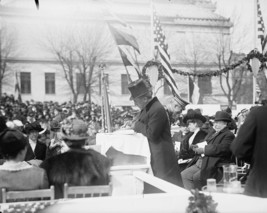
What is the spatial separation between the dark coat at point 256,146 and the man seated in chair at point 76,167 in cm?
114

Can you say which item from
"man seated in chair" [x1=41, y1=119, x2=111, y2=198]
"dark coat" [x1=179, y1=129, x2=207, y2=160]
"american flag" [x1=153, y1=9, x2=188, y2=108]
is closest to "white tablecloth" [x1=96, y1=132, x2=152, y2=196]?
"man seated in chair" [x1=41, y1=119, x2=111, y2=198]

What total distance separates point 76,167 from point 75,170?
0.03 m

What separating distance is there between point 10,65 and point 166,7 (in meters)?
10.1

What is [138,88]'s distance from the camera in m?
5.29

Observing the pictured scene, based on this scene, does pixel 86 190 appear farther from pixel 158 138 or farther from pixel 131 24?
pixel 131 24

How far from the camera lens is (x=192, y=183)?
6.89 m

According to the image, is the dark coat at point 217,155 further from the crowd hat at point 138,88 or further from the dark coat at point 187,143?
the crowd hat at point 138,88

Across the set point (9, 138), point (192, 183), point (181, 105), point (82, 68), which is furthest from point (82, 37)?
point (9, 138)

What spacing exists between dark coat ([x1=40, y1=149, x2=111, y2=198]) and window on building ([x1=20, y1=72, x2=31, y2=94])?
28.5 m

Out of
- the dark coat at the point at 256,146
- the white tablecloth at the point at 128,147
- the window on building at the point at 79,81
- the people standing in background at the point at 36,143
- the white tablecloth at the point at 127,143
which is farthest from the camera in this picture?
the window on building at the point at 79,81

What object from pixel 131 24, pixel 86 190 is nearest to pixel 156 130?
pixel 86 190

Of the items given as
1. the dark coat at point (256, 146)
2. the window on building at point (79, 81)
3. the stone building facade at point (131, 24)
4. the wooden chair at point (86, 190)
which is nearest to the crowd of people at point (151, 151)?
the dark coat at point (256, 146)

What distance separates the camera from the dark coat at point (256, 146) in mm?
3613

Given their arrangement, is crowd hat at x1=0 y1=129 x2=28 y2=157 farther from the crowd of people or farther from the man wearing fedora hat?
the man wearing fedora hat
